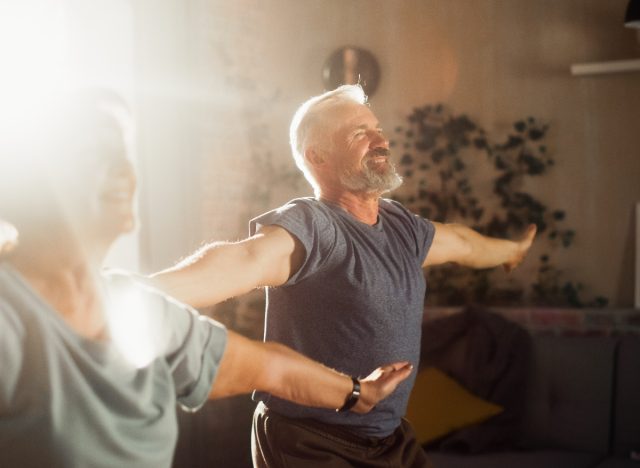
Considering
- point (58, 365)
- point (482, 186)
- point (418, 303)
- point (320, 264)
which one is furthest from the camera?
point (482, 186)

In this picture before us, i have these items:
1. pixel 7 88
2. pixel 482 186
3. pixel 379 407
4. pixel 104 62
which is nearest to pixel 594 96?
pixel 482 186

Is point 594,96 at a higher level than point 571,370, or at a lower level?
higher

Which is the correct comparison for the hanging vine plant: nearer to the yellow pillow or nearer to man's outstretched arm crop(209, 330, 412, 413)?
the yellow pillow

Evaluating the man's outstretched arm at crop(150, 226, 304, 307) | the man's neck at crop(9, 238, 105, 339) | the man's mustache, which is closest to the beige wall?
the man's mustache

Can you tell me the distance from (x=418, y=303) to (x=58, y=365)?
1.35 metres

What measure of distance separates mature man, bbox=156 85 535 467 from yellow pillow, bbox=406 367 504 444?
149 cm

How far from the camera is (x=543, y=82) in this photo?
4.41 metres

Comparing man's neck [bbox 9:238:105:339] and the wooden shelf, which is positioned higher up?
the wooden shelf

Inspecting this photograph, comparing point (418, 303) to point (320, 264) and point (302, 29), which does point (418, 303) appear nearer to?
point (320, 264)

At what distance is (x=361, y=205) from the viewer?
227 centimetres

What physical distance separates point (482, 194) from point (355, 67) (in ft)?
2.94

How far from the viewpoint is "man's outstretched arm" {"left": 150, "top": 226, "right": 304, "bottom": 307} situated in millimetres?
1682

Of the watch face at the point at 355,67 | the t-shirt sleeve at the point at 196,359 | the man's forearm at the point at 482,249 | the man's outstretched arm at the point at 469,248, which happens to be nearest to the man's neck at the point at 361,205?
the man's outstretched arm at the point at 469,248

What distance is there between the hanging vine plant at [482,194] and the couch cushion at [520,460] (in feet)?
3.01
